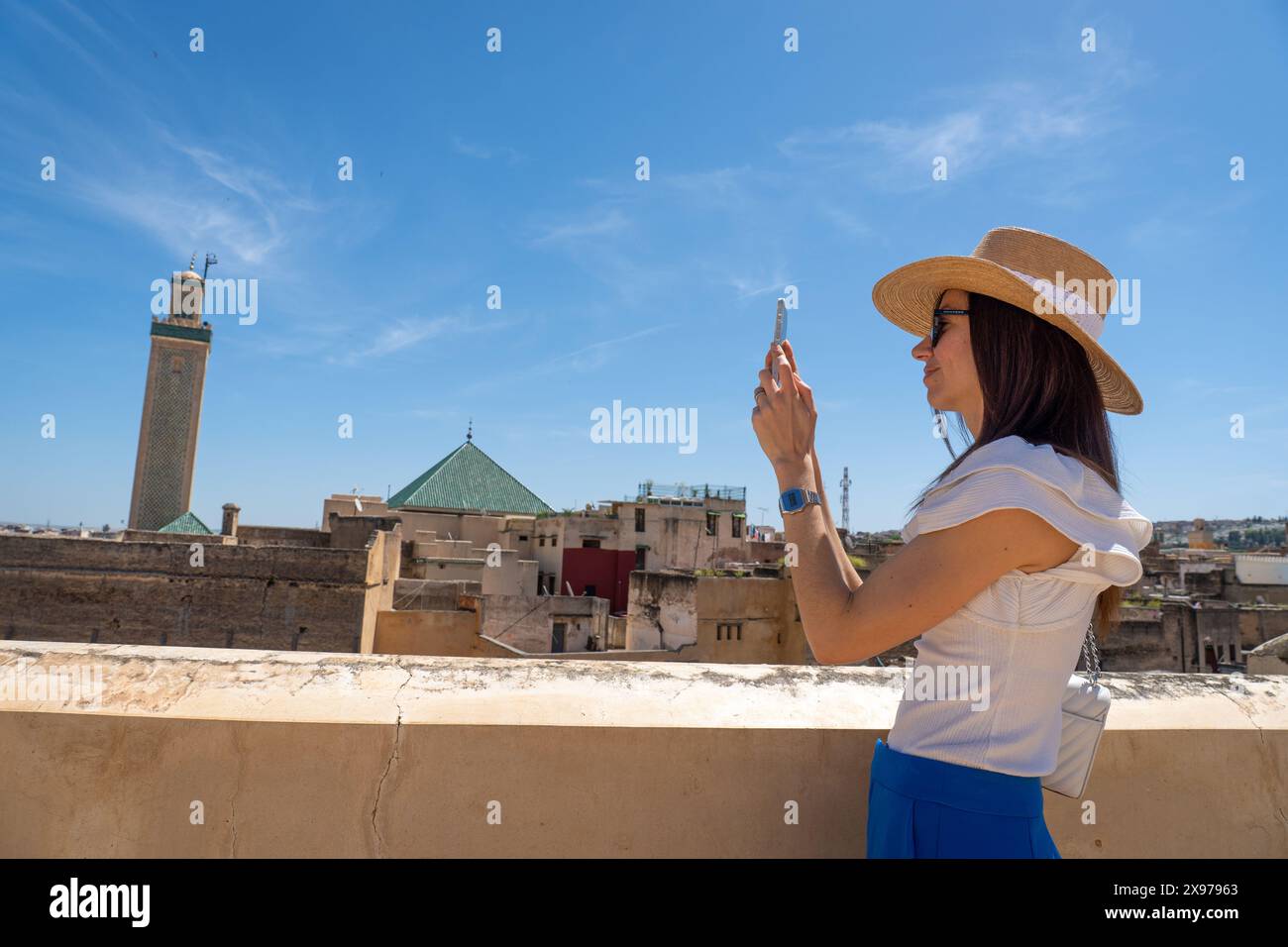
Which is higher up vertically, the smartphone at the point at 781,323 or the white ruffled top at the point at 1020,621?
the smartphone at the point at 781,323

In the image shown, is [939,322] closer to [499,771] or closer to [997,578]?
[997,578]

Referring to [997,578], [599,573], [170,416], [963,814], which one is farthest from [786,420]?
[170,416]

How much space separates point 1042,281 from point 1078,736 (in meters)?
0.81

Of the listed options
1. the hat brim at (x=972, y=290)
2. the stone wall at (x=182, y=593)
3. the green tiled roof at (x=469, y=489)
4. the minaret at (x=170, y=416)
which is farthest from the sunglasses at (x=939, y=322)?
the minaret at (x=170, y=416)

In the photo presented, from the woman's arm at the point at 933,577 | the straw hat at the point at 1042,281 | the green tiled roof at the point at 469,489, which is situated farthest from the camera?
the green tiled roof at the point at 469,489

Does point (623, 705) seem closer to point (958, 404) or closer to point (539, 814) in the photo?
point (539, 814)

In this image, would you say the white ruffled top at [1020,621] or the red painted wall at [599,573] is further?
the red painted wall at [599,573]

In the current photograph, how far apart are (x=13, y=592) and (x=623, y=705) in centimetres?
2225

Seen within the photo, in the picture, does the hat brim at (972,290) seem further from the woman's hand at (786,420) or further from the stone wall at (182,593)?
the stone wall at (182,593)

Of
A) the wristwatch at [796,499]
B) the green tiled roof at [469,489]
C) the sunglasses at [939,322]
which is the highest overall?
the green tiled roof at [469,489]

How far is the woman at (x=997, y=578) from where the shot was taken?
46.1 inches

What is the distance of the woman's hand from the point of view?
146cm

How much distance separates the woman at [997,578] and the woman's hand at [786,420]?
45mm
